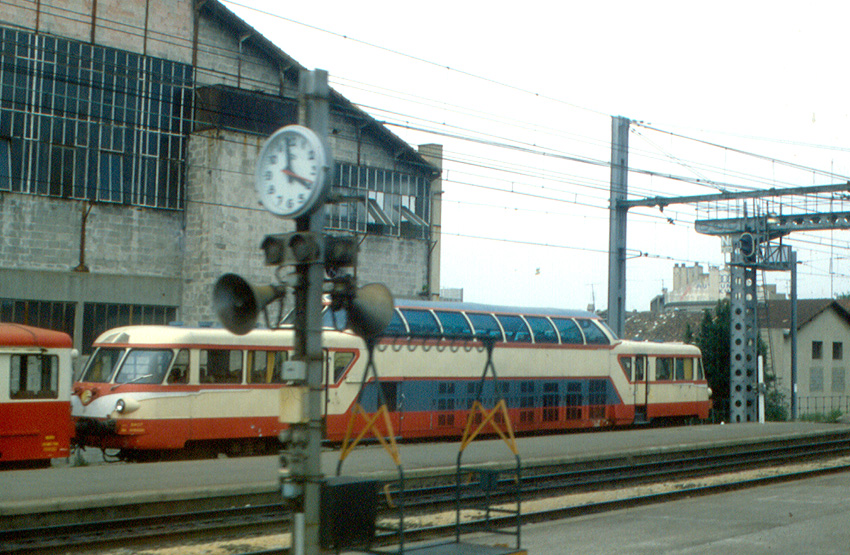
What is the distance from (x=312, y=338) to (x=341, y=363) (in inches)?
563

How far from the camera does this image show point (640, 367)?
94.0 feet

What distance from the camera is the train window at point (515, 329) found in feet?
79.8

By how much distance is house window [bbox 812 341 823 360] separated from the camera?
53688 mm

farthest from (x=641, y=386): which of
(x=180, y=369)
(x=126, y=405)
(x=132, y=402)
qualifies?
(x=126, y=405)

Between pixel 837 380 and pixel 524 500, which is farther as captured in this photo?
pixel 837 380

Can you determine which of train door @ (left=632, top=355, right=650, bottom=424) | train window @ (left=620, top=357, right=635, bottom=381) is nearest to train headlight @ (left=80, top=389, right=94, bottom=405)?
train window @ (left=620, top=357, right=635, bottom=381)

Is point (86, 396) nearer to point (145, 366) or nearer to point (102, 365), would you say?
point (102, 365)

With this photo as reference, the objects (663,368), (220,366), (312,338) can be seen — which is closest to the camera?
(312,338)

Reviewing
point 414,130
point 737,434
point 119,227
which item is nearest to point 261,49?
point 119,227

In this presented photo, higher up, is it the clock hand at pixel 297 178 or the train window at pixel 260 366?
the clock hand at pixel 297 178

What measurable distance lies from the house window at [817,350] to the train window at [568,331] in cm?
3239

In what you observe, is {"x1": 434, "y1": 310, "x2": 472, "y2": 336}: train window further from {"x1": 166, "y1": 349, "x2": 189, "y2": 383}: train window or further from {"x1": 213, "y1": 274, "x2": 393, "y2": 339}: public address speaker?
{"x1": 213, "y1": 274, "x2": 393, "y2": 339}: public address speaker

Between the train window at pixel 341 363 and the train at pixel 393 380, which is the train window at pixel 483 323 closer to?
the train at pixel 393 380

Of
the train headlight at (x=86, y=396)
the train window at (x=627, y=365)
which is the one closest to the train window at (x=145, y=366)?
the train headlight at (x=86, y=396)
